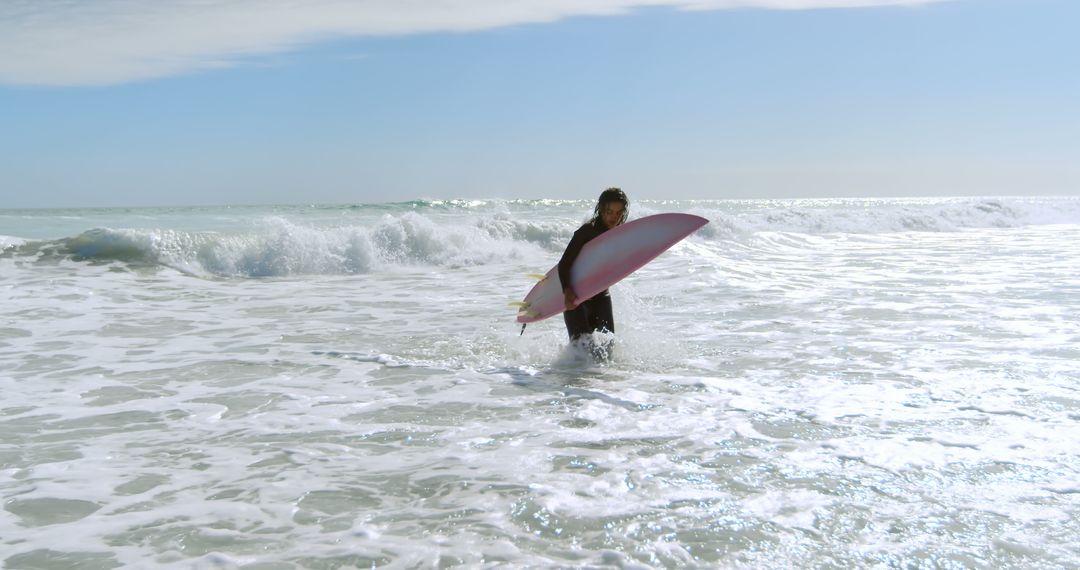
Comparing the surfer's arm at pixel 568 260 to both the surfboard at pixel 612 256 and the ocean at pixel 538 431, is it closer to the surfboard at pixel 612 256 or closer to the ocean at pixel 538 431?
the surfboard at pixel 612 256

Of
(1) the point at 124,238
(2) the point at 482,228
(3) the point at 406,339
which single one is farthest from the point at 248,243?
(3) the point at 406,339

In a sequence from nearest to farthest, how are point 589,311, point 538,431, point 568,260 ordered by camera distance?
point 538,431, point 568,260, point 589,311

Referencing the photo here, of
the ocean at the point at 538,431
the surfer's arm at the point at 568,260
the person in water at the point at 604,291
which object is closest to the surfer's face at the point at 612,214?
the person in water at the point at 604,291

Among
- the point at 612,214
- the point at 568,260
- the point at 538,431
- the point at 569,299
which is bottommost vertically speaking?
the point at 538,431

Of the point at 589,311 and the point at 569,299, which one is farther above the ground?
the point at 569,299

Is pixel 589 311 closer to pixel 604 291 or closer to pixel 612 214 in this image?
pixel 604 291

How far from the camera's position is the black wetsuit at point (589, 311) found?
6.30 metres

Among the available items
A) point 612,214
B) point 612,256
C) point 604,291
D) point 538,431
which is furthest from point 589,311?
point 538,431

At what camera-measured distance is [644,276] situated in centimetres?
1255

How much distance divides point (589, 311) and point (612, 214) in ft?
2.52

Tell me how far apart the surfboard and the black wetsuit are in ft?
0.19

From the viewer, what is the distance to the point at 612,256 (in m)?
6.31

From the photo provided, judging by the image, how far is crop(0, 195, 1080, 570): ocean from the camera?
3072 mm

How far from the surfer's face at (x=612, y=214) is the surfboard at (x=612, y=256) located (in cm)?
5
